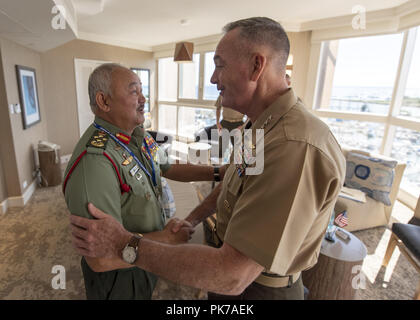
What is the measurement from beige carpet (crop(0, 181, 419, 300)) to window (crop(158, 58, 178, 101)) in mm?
5185

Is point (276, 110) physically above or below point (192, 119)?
above

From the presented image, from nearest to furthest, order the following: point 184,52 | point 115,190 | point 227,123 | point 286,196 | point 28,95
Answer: point 286,196 → point 115,190 → point 28,95 → point 184,52 → point 227,123

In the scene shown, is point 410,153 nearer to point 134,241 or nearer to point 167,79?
point 134,241

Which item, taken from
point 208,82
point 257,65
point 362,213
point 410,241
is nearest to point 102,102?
point 257,65

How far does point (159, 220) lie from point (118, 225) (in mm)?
312

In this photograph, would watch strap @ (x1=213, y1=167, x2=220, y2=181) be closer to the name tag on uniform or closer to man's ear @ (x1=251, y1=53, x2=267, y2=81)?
the name tag on uniform

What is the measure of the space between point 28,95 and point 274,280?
452 cm

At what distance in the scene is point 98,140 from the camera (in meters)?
0.95

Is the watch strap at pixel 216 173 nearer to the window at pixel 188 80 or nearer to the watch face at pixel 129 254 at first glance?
the watch face at pixel 129 254

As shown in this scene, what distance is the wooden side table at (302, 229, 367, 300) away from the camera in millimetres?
1661

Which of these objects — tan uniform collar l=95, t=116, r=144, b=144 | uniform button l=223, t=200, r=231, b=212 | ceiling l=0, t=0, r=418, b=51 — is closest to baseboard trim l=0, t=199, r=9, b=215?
ceiling l=0, t=0, r=418, b=51

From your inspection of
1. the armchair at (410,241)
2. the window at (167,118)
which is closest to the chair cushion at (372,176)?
the armchair at (410,241)

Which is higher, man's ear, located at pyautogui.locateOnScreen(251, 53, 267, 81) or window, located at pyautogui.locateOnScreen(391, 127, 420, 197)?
man's ear, located at pyautogui.locateOnScreen(251, 53, 267, 81)
